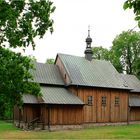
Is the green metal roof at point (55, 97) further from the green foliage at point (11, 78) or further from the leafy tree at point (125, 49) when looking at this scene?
the leafy tree at point (125, 49)

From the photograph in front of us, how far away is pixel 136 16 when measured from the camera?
571 centimetres

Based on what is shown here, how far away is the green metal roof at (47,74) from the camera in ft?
123

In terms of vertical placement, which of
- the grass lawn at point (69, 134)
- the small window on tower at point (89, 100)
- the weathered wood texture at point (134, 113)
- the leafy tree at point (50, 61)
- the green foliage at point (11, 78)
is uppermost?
the leafy tree at point (50, 61)

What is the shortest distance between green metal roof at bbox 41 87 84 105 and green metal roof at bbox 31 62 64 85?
98cm

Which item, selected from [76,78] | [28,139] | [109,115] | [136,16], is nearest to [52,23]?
[28,139]

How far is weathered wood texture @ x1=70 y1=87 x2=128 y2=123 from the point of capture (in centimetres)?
3856

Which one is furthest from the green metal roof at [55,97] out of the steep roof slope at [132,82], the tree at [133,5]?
the tree at [133,5]

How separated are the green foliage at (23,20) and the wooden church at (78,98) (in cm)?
1645

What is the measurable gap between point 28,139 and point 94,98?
1577 cm

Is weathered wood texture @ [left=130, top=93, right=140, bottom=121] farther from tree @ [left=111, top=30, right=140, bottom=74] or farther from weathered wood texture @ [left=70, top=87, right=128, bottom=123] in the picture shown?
tree @ [left=111, top=30, right=140, bottom=74]

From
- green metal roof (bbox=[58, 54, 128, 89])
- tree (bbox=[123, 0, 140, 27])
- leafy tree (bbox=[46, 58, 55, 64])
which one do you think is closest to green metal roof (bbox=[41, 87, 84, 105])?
green metal roof (bbox=[58, 54, 128, 89])

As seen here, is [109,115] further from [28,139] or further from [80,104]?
[28,139]

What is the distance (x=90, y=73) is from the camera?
4094 cm

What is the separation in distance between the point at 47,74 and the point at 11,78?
21.1 metres
